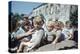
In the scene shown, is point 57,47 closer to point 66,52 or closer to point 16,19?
point 66,52

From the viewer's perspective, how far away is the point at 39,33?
1.53m

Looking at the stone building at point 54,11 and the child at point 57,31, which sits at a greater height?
the stone building at point 54,11

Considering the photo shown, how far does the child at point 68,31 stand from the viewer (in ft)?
5.29

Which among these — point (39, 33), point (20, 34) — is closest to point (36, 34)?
point (39, 33)

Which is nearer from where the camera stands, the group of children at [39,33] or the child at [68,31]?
the group of children at [39,33]

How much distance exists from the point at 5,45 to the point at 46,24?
42cm

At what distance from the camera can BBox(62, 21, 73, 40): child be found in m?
1.61

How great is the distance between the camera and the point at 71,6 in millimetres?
1634

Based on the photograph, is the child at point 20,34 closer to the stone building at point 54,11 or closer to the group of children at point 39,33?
the group of children at point 39,33

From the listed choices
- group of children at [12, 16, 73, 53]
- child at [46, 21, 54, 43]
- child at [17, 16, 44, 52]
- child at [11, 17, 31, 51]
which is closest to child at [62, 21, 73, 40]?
group of children at [12, 16, 73, 53]

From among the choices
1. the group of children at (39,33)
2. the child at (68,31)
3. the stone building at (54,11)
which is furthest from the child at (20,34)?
the child at (68,31)

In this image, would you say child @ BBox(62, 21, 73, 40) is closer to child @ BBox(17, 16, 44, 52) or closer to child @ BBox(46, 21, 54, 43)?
child @ BBox(46, 21, 54, 43)

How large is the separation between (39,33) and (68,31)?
30 cm

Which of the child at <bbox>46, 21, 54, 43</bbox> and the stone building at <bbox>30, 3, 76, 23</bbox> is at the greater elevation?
the stone building at <bbox>30, 3, 76, 23</bbox>
